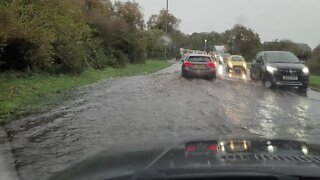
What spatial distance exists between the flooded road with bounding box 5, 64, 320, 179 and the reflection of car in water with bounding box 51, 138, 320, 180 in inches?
134

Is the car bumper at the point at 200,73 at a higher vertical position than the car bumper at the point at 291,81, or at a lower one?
lower

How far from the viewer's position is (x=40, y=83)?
2034cm

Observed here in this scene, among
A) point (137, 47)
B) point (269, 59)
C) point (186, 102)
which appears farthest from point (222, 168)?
point (137, 47)

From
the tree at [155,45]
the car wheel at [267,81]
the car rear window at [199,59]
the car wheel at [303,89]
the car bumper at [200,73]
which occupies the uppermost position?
the car rear window at [199,59]

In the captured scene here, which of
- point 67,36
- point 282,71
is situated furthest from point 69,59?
point 282,71

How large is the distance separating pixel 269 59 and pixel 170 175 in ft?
66.8

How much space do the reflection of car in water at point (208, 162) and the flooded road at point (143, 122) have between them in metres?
3.41

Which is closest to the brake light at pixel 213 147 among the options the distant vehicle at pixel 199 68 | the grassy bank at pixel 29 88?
the grassy bank at pixel 29 88

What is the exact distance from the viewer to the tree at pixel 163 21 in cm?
9281

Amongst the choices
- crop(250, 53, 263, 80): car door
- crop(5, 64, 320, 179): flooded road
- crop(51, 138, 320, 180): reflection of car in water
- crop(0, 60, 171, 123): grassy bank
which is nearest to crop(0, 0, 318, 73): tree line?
crop(0, 60, 171, 123): grassy bank

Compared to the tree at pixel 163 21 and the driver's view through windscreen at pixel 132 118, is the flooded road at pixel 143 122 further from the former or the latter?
the tree at pixel 163 21

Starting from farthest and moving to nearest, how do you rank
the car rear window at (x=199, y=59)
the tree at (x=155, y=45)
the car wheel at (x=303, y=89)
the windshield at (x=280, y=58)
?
the tree at (x=155, y=45), the car rear window at (x=199, y=59), the windshield at (x=280, y=58), the car wheel at (x=303, y=89)

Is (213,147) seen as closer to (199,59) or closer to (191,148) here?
(191,148)

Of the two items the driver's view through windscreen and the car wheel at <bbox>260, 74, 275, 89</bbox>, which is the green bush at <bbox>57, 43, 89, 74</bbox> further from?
the car wheel at <bbox>260, 74, 275, 89</bbox>
